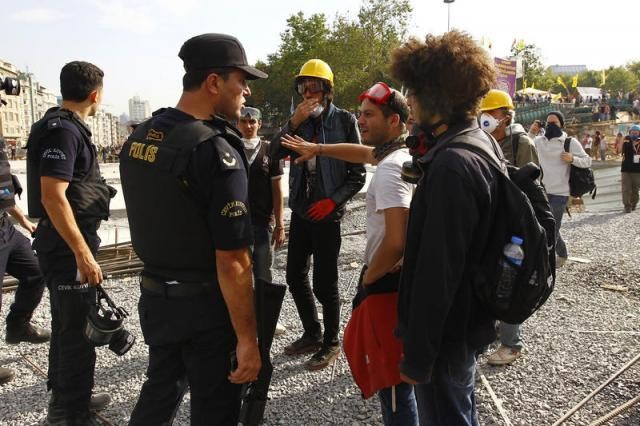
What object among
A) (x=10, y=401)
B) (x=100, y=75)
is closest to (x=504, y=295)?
(x=100, y=75)

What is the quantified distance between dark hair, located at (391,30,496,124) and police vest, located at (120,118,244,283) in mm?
800

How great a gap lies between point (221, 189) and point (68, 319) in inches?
68.6

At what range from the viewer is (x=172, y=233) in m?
2.03

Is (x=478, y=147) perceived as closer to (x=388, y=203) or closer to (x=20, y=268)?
(x=388, y=203)

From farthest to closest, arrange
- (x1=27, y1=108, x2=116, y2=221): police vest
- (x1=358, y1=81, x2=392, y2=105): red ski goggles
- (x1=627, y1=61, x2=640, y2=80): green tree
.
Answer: (x1=627, y1=61, x2=640, y2=80): green tree < (x1=27, y1=108, x2=116, y2=221): police vest < (x1=358, y1=81, x2=392, y2=105): red ski goggles

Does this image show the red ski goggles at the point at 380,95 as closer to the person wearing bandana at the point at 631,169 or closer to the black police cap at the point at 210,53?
the black police cap at the point at 210,53

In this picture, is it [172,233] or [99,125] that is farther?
[99,125]

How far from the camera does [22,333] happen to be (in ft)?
14.2

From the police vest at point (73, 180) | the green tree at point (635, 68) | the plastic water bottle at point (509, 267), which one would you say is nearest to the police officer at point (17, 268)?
the police vest at point (73, 180)

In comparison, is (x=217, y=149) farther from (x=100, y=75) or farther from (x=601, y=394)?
(x=601, y=394)

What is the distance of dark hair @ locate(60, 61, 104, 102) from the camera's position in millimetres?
3158

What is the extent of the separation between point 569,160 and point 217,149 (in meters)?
5.95

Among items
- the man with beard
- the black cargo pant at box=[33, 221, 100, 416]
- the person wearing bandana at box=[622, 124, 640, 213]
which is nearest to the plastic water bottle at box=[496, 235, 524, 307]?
the man with beard

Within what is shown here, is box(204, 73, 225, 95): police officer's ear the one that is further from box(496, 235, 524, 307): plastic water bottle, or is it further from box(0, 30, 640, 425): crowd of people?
box(496, 235, 524, 307): plastic water bottle
